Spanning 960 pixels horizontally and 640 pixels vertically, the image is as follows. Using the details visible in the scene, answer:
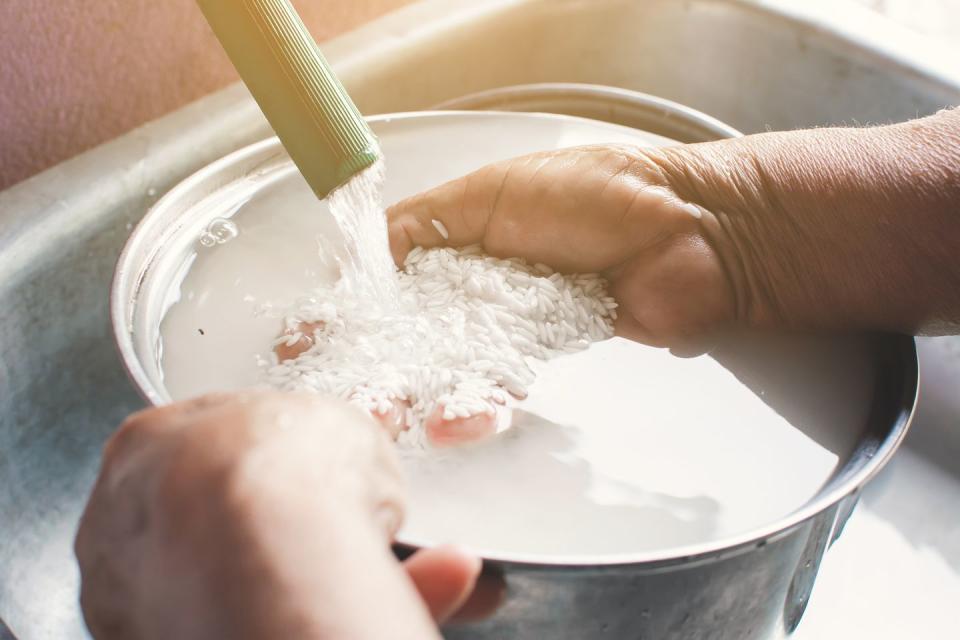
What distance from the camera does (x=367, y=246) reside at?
601 mm

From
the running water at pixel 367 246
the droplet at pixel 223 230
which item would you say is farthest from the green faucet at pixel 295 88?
the droplet at pixel 223 230

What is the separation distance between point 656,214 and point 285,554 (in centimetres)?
41

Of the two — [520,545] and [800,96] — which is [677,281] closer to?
[520,545]

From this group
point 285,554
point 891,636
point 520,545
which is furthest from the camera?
point 891,636

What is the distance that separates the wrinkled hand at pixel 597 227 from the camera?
61 cm

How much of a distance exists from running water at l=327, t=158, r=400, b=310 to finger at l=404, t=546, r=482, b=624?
0.87 ft

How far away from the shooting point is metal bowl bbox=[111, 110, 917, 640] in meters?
0.39

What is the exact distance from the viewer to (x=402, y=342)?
55 centimetres

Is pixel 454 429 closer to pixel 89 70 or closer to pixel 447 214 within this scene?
pixel 447 214

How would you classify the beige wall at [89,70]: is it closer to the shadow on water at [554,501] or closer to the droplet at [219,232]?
the droplet at [219,232]

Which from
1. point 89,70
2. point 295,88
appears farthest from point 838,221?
point 89,70

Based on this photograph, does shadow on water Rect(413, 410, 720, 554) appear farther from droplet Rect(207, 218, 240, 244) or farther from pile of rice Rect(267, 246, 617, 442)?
droplet Rect(207, 218, 240, 244)

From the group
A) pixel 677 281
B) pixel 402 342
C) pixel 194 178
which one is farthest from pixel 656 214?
pixel 194 178

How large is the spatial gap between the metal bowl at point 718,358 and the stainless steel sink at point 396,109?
113 mm
